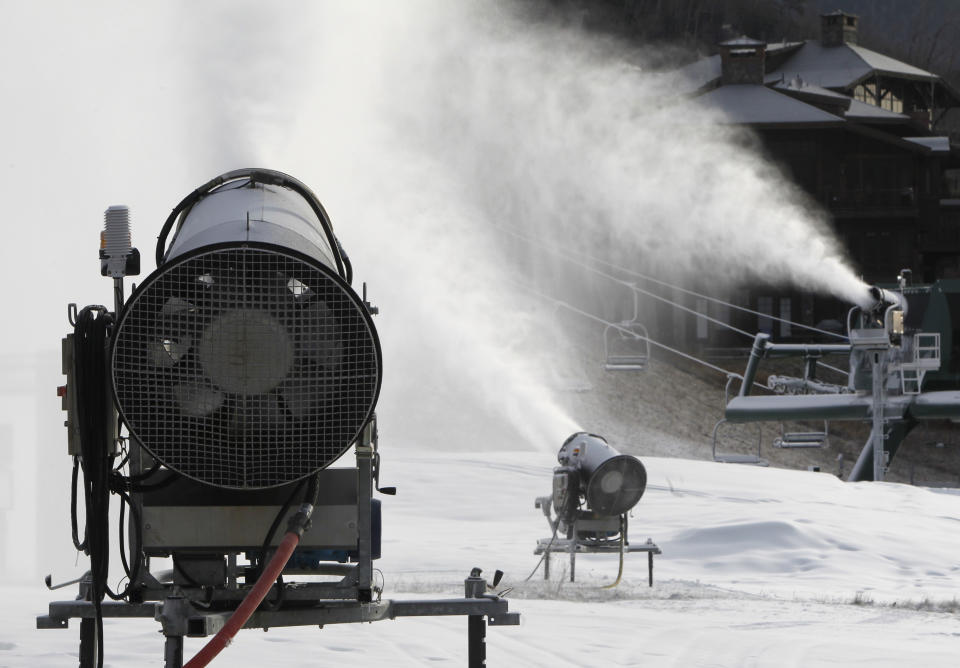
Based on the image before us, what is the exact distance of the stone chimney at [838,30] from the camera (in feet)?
249

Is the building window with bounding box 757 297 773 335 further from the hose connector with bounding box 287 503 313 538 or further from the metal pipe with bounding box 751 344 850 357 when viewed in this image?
the hose connector with bounding box 287 503 313 538

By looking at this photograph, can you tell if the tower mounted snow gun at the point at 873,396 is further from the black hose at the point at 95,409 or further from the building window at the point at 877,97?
the building window at the point at 877,97

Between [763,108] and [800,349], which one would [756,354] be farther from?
[763,108]

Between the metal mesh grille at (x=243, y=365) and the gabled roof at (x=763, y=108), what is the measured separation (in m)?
47.8

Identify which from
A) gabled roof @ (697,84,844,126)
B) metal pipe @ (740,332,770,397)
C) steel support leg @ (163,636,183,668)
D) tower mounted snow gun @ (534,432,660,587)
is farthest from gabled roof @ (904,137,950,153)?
steel support leg @ (163,636,183,668)

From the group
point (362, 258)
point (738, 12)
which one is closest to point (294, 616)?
point (362, 258)

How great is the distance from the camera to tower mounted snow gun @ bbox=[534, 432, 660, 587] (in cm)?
1266

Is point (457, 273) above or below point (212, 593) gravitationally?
above

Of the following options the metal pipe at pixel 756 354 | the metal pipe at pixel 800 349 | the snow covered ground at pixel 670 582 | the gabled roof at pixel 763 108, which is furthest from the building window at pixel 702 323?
the snow covered ground at pixel 670 582

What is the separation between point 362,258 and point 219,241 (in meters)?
28.3

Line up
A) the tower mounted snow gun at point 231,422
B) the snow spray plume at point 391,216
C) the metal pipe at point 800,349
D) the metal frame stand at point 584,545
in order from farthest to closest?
the metal pipe at point 800,349, the snow spray plume at point 391,216, the metal frame stand at point 584,545, the tower mounted snow gun at point 231,422

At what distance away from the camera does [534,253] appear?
49.9m

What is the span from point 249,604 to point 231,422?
Result: 2.23 ft

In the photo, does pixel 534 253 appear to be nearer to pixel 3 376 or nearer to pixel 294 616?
pixel 3 376
